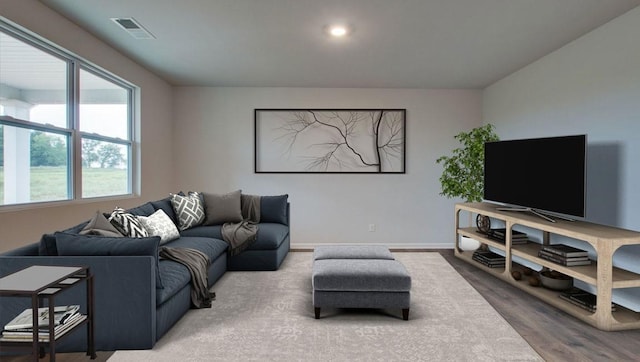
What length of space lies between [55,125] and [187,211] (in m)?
1.57

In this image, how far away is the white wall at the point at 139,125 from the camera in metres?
2.64

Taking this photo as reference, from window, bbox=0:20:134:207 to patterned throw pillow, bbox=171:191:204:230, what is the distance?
748mm

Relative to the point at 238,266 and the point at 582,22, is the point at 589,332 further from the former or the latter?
the point at 238,266

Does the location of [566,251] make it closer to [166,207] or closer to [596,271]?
[596,271]

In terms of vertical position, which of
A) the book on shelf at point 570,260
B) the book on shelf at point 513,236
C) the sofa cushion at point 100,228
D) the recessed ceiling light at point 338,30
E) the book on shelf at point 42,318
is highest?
the recessed ceiling light at point 338,30

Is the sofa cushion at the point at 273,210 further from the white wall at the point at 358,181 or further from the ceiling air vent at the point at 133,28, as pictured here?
the ceiling air vent at the point at 133,28

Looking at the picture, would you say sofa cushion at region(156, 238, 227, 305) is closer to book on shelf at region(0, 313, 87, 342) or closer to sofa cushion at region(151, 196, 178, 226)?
sofa cushion at region(151, 196, 178, 226)

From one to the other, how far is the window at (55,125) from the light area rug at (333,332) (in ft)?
5.74

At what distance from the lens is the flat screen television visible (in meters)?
3.06

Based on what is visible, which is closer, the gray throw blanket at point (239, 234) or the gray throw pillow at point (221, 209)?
the gray throw blanket at point (239, 234)

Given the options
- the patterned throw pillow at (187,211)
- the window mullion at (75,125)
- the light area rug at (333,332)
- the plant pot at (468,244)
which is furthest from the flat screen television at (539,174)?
the window mullion at (75,125)

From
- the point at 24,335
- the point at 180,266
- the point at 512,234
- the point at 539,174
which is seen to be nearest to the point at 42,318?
the point at 24,335

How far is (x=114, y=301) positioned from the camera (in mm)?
2158

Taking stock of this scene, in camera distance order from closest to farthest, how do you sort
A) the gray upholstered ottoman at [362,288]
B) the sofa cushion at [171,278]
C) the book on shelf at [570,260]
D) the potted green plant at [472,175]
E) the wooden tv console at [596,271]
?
the sofa cushion at [171,278]
the wooden tv console at [596,271]
the gray upholstered ottoman at [362,288]
the book on shelf at [570,260]
the potted green plant at [472,175]
